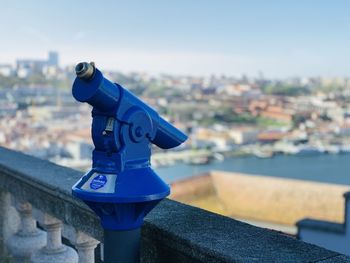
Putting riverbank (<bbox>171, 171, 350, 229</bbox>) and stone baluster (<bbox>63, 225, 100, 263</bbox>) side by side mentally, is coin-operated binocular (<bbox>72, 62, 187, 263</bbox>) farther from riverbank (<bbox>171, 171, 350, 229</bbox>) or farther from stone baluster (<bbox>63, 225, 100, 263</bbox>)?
riverbank (<bbox>171, 171, 350, 229</bbox>)

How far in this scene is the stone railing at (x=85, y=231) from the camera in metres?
1.21

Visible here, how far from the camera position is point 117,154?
1212 millimetres

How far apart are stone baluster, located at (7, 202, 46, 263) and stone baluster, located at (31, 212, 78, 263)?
0.49ft

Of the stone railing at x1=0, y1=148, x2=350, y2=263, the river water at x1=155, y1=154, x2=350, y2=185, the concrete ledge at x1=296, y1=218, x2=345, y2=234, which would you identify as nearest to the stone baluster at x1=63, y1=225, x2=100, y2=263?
the stone railing at x1=0, y1=148, x2=350, y2=263

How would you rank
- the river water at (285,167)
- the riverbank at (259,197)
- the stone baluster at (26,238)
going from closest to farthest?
1. the stone baluster at (26,238)
2. the riverbank at (259,197)
3. the river water at (285,167)

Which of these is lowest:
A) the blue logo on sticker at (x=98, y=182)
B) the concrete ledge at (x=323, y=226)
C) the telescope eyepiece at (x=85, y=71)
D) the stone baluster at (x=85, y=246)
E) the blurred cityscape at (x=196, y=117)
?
the blurred cityscape at (x=196, y=117)

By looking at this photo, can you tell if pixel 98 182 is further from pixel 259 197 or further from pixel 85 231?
pixel 259 197

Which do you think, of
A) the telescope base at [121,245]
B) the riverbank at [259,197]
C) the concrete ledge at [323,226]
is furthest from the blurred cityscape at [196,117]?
the telescope base at [121,245]

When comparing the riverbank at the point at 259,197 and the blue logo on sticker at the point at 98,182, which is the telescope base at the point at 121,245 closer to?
the blue logo on sticker at the point at 98,182

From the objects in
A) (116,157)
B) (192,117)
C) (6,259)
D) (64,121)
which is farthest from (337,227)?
(192,117)

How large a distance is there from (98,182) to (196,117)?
76880 millimetres

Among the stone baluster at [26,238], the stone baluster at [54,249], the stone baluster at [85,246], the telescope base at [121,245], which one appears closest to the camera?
the telescope base at [121,245]

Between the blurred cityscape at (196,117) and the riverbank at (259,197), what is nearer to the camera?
the riverbank at (259,197)

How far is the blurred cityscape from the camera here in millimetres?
60844
